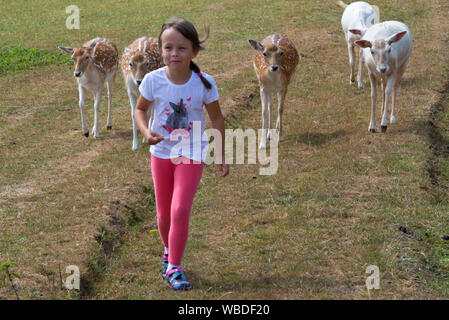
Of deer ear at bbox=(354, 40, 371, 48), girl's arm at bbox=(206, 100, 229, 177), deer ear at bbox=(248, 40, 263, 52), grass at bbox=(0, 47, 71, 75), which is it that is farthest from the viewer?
grass at bbox=(0, 47, 71, 75)

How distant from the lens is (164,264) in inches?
228

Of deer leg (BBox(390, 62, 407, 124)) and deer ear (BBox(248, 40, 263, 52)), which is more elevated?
deer ear (BBox(248, 40, 263, 52))

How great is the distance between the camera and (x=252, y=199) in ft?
26.0

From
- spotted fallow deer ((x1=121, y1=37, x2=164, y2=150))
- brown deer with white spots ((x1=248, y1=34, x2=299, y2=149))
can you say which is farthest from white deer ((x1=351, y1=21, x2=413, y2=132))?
spotted fallow deer ((x1=121, y1=37, x2=164, y2=150))

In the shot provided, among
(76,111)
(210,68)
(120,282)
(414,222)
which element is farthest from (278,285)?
(210,68)

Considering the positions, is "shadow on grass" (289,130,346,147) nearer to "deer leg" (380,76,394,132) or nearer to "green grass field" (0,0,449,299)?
"green grass field" (0,0,449,299)

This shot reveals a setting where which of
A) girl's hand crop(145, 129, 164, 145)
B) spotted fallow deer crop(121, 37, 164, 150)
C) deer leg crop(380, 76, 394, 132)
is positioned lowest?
deer leg crop(380, 76, 394, 132)

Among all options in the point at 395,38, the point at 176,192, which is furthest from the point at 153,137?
the point at 395,38

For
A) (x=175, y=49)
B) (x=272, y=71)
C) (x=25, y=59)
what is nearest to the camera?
(x=175, y=49)

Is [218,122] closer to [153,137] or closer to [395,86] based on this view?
[153,137]

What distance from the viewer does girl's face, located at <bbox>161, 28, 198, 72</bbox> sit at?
505 centimetres

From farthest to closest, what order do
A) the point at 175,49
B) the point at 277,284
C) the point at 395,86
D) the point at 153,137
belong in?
1. the point at 395,86
2. the point at 277,284
3. the point at 175,49
4. the point at 153,137

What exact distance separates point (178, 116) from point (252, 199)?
298 centimetres

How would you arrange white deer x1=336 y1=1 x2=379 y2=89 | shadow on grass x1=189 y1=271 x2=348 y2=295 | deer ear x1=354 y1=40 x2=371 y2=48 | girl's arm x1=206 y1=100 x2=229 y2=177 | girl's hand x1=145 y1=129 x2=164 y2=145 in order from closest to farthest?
girl's hand x1=145 y1=129 x2=164 y2=145 → girl's arm x1=206 y1=100 x2=229 y2=177 → shadow on grass x1=189 y1=271 x2=348 y2=295 → deer ear x1=354 y1=40 x2=371 y2=48 → white deer x1=336 y1=1 x2=379 y2=89
